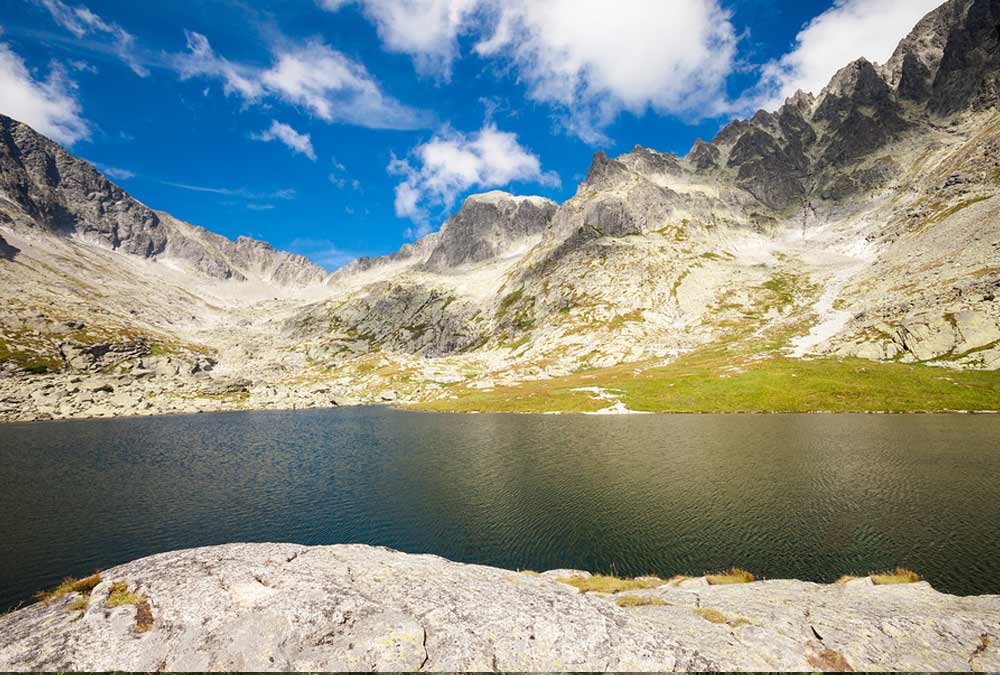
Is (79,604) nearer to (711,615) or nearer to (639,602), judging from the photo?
(639,602)

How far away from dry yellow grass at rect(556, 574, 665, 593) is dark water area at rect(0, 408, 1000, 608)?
3914mm

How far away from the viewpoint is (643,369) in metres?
145

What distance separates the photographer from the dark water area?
2911 cm

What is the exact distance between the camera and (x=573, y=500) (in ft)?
135

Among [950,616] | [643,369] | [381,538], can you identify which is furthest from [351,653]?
[643,369]

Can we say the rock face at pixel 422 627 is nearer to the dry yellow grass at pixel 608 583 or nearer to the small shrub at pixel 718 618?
the small shrub at pixel 718 618

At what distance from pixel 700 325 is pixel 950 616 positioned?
19380cm

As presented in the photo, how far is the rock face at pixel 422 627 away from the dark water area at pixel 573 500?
13.0 meters

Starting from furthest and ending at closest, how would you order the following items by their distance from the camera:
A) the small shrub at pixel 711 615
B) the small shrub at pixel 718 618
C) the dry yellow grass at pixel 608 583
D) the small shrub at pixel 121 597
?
the dry yellow grass at pixel 608 583 → the small shrub at pixel 711 615 → the small shrub at pixel 718 618 → the small shrub at pixel 121 597

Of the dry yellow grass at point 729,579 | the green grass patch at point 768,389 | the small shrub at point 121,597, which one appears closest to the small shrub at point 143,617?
the small shrub at point 121,597

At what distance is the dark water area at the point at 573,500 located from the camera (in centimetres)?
2911

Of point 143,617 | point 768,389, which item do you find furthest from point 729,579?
point 768,389

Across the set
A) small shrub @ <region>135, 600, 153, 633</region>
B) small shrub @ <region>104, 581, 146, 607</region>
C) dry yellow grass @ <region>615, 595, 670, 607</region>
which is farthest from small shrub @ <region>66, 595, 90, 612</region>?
dry yellow grass @ <region>615, 595, 670, 607</region>

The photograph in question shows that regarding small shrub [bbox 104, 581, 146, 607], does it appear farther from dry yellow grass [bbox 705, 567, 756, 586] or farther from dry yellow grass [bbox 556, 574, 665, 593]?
Answer: dry yellow grass [bbox 705, 567, 756, 586]
